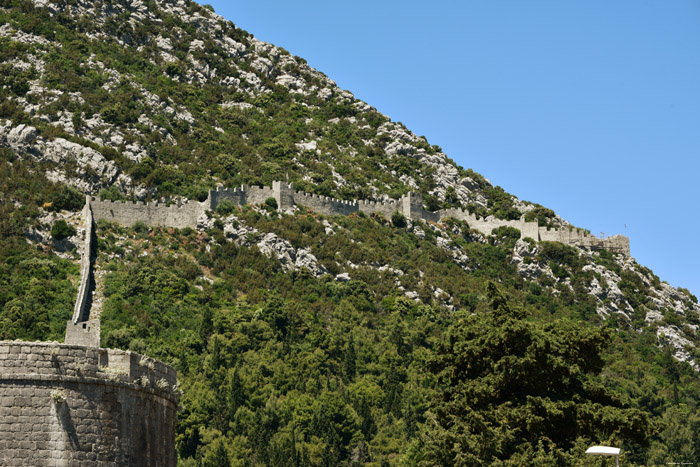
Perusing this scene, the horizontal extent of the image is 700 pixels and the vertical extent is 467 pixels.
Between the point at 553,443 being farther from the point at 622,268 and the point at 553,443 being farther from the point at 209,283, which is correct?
the point at 622,268

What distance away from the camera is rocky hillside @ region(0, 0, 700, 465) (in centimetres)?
6469

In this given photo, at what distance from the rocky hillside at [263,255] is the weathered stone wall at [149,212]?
122 cm

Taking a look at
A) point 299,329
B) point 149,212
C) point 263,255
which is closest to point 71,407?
point 299,329

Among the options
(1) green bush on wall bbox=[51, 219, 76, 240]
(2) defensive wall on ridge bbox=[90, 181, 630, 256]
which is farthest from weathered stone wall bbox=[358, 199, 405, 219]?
(1) green bush on wall bbox=[51, 219, 76, 240]

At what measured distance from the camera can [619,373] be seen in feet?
261

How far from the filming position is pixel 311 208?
9288 centimetres

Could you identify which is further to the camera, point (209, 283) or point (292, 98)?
point (292, 98)

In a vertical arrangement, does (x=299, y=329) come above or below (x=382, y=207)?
below

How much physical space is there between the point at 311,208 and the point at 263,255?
1081 cm

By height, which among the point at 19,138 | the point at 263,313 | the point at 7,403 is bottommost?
the point at 7,403

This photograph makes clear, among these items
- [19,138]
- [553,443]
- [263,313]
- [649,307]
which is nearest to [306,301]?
[263,313]

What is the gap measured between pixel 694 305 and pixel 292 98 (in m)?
49.9

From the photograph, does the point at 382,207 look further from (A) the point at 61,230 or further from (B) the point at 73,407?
(B) the point at 73,407

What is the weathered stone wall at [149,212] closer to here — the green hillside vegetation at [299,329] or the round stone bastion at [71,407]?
the green hillside vegetation at [299,329]
